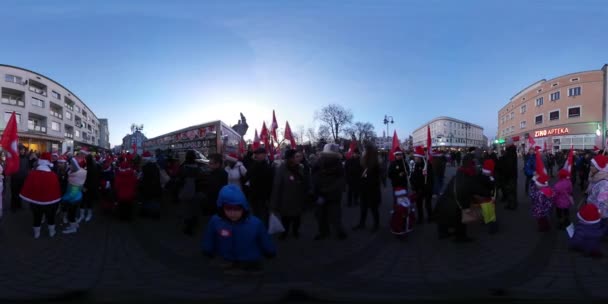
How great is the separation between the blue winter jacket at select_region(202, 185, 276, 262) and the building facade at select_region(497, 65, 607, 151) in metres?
49.6

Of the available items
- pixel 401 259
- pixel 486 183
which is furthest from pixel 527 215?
pixel 401 259

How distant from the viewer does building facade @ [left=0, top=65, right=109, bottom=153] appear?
140 feet

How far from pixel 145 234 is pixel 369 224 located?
184 inches

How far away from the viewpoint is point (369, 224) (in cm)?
711

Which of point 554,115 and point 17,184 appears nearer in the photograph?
point 17,184

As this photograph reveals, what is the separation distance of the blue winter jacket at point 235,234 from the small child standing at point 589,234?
4.74m

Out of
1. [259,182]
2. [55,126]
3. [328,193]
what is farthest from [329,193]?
[55,126]

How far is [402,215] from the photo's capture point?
580 centimetres

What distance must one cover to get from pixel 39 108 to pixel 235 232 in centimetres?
6012

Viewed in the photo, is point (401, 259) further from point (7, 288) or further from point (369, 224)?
point (7, 288)

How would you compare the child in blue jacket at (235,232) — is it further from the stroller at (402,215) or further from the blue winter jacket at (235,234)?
the stroller at (402,215)

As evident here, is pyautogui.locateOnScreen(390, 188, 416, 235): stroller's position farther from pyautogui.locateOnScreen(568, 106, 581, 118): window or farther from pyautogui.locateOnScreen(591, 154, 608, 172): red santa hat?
pyautogui.locateOnScreen(568, 106, 581, 118): window

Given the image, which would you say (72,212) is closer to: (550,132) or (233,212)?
(233,212)

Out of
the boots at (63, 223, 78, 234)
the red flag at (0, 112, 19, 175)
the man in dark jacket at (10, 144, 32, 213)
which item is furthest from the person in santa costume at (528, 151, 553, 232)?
the man in dark jacket at (10, 144, 32, 213)
